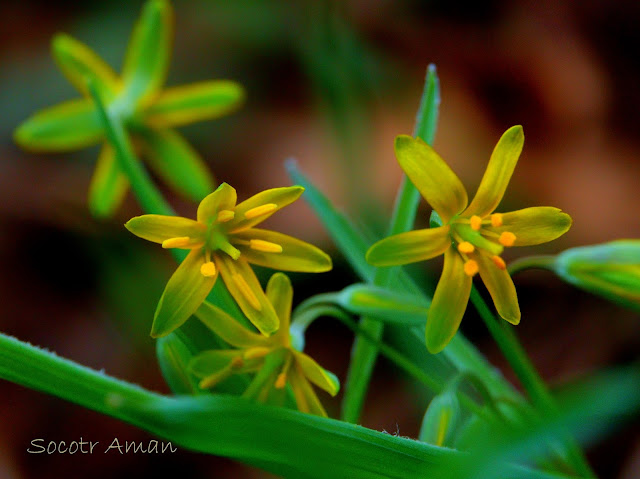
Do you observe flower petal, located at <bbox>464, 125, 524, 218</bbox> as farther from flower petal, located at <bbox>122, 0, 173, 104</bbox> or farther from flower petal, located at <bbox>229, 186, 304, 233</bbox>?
flower petal, located at <bbox>122, 0, 173, 104</bbox>

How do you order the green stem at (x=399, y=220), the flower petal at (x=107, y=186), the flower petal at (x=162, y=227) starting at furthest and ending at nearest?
the flower petal at (x=107, y=186) → the green stem at (x=399, y=220) → the flower petal at (x=162, y=227)

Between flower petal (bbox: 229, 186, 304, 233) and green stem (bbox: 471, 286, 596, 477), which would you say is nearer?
flower petal (bbox: 229, 186, 304, 233)

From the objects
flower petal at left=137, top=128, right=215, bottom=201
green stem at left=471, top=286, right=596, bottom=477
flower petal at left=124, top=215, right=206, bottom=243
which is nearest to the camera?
flower petal at left=124, top=215, right=206, bottom=243

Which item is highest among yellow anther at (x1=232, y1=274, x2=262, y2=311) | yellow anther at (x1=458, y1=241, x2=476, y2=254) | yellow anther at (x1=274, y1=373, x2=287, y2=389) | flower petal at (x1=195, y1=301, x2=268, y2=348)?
yellow anther at (x1=458, y1=241, x2=476, y2=254)

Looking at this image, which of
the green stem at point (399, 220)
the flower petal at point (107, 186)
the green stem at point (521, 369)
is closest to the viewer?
the green stem at point (521, 369)

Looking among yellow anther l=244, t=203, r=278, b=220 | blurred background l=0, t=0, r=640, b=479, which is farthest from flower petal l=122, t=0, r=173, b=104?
yellow anther l=244, t=203, r=278, b=220

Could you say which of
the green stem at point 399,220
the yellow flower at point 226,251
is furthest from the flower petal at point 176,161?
Result: the yellow flower at point 226,251

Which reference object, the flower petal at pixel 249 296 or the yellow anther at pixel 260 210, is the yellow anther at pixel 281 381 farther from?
the yellow anther at pixel 260 210
